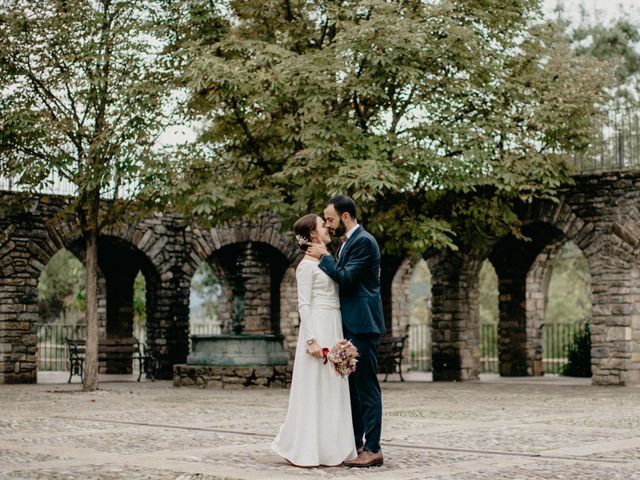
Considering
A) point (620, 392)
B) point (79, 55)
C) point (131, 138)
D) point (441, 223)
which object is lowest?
point (620, 392)

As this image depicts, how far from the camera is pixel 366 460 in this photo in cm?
785

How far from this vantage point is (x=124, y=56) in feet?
59.0

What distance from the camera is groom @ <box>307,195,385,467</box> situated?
7.91 meters

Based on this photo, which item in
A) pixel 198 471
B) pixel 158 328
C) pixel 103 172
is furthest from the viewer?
pixel 158 328

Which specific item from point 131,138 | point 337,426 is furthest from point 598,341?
point 337,426

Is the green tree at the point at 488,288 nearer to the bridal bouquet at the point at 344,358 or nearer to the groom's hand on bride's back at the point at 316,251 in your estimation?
the groom's hand on bride's back at the point at 316,251

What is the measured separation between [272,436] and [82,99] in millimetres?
9092

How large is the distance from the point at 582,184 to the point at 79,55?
9.23 m

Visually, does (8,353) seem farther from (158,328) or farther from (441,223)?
(441,223)

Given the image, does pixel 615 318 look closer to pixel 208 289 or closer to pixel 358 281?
pixel 358 281

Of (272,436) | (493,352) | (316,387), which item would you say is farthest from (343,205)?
(493,352)

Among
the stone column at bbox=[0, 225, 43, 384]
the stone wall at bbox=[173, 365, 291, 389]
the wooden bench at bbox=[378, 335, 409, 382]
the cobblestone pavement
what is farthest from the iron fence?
the cobblestone pavement

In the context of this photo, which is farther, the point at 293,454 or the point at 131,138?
the point at 131,138

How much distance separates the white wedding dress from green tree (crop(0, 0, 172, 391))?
995 centimetres
